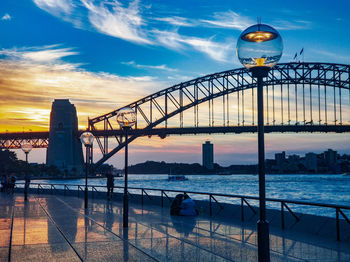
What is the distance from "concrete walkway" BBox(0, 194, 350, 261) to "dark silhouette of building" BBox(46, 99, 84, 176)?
74.5 metres

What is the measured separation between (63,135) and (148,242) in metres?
78.7

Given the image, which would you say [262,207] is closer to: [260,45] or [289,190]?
[260,45]

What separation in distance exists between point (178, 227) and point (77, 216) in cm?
374

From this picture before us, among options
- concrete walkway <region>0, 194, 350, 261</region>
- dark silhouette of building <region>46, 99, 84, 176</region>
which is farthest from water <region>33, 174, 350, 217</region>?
concrete walkway <region>0, 194, 350, 261</region>

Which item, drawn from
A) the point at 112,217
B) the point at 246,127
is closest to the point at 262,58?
the point at 112,217

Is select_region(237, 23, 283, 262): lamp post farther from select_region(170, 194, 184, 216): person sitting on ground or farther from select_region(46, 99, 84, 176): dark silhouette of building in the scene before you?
select_region(46, 99, 84, 176): dark silhouette of building

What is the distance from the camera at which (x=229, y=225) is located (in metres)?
10.3

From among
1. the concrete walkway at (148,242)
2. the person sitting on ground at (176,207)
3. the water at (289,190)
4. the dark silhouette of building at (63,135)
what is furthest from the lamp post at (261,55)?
the dark silhouette of building at (63,135)

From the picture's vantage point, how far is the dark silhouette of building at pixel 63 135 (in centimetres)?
8412

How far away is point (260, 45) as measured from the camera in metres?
4.55

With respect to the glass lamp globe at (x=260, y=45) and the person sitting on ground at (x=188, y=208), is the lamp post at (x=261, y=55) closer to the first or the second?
the glass lamp globe at (x=260, y=45)

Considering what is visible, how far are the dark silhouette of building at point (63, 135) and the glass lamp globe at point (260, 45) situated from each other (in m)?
82.0

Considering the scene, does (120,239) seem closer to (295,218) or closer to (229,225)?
(229,225)

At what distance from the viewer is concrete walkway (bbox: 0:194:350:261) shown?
265 inches
